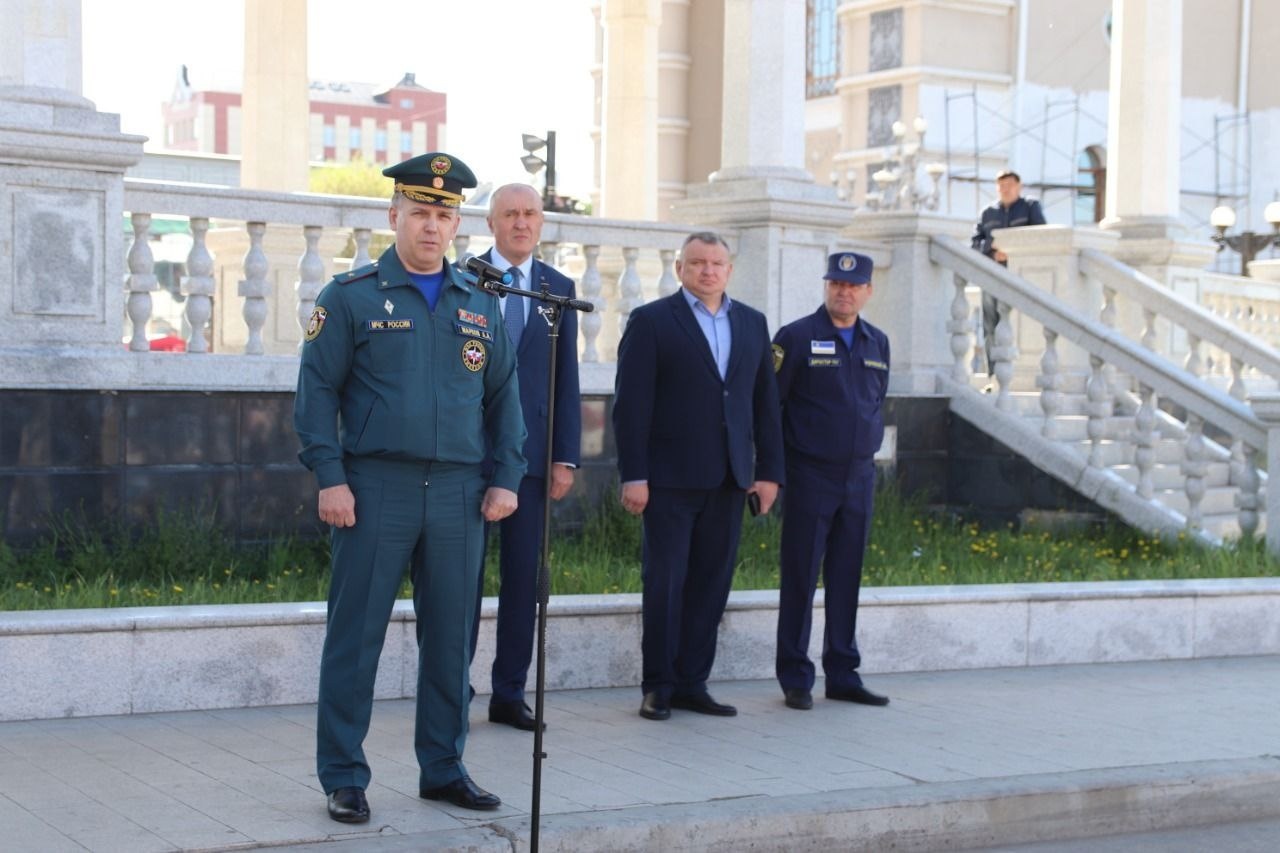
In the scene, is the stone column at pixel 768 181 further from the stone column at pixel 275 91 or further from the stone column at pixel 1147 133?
the stone column at pixel 1147 133

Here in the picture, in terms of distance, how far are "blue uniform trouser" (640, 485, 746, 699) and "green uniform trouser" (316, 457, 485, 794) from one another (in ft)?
6.28

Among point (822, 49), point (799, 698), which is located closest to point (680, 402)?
point (799, 698)

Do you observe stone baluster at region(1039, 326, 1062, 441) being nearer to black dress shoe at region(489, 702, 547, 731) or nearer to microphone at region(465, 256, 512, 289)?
black dress shoe at region(489, 702, 547, 731)

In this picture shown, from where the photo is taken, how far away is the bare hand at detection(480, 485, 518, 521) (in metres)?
6.37

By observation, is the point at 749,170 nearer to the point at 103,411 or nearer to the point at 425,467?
the point at 103,411

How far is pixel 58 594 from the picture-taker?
8461mm

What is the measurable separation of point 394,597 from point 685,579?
7.58 feet

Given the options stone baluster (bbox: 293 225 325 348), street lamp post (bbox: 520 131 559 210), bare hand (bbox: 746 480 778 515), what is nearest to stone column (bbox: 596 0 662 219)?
street lamp post (bbox: 520 131 559 210)

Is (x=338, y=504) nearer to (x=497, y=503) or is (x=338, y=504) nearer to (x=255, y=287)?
(x=497, y=503)

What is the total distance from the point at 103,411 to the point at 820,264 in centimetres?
524

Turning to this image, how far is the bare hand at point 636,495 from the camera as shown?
809 centimetres

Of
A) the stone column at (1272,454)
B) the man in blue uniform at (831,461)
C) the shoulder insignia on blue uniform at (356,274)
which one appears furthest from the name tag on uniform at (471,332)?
the stone column at (1272,454)

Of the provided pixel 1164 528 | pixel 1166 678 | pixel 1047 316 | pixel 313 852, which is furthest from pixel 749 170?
pixel 313 852

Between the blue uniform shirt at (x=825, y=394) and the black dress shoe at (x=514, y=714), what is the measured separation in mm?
1847
